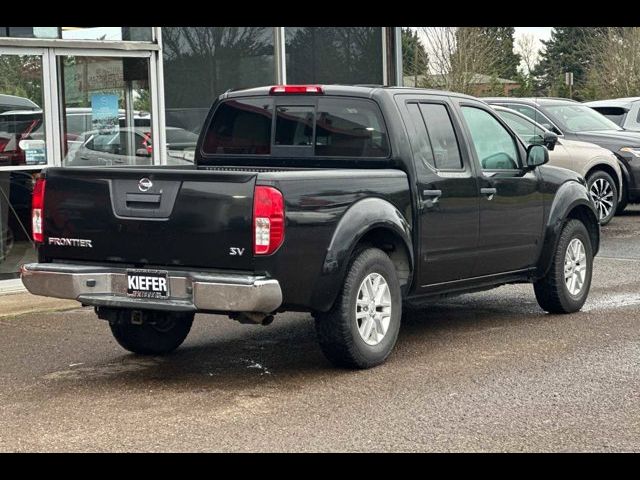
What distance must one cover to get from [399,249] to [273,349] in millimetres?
1247

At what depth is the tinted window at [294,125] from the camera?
848cm

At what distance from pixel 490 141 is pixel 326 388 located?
9.48 ft

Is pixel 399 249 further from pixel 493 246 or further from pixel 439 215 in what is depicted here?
pixel 493 246

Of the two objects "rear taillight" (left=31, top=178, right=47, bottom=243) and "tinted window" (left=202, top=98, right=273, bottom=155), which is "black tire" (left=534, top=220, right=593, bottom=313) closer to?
"tinted window" (left=202, top=98, right=273, bottom=155)

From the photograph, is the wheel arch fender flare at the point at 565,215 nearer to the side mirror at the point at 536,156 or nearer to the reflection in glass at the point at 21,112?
the side mirror at the point at 536,156

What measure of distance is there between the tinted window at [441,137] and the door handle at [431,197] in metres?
0.26

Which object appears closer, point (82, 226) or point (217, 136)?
point (82, 226)

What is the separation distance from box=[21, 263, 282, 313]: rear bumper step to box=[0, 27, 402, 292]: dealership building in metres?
4.00

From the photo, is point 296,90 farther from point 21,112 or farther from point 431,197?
point 21,112

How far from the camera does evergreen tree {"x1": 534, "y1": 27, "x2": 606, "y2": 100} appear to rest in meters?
57.2

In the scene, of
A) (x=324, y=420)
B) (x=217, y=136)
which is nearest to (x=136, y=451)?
(x=324, y=420)

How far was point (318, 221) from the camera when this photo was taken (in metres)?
7.17

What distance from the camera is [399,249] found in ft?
26.3

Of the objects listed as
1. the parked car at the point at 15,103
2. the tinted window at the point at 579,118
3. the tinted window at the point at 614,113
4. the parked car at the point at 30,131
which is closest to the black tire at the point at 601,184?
the tinted window at the point at 579,118
